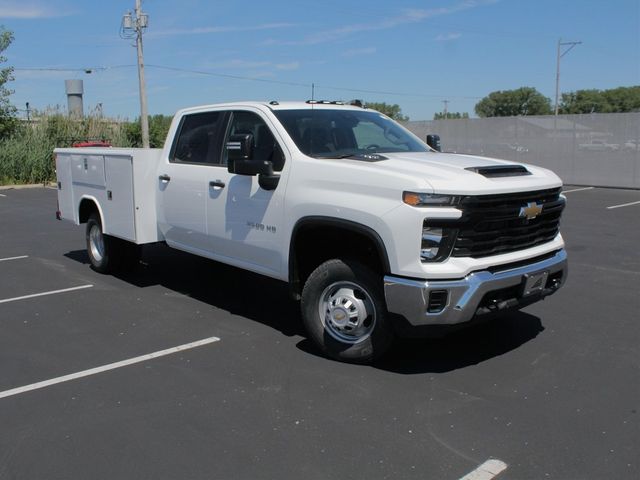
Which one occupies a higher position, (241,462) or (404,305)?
(404,305)

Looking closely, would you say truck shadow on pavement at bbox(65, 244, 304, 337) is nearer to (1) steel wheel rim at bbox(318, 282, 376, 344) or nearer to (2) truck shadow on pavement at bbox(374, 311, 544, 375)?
(1) steel wheel rim at bbox(318, 282, 376, 344)

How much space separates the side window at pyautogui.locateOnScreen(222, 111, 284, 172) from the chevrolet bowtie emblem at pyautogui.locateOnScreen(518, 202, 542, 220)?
201 centimetres

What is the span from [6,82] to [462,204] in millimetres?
28319

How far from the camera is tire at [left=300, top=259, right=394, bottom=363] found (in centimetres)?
473

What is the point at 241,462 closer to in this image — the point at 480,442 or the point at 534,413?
the point at 480,442

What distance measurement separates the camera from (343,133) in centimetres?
582

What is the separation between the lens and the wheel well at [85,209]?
8.23 metres

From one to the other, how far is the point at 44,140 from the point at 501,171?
24.6 m

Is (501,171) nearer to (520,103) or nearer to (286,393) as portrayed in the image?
(286,393)

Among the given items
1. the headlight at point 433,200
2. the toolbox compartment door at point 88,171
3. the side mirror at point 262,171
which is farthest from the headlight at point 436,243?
the toolbox compartment door at point 88,171

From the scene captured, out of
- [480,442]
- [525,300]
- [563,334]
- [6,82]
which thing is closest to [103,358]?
[480,442]

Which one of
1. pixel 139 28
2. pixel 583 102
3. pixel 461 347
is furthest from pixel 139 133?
pixel 583 102

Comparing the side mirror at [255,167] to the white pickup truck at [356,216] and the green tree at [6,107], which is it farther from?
the green tree at [6,107]

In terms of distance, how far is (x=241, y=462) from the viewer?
3.51 metres
